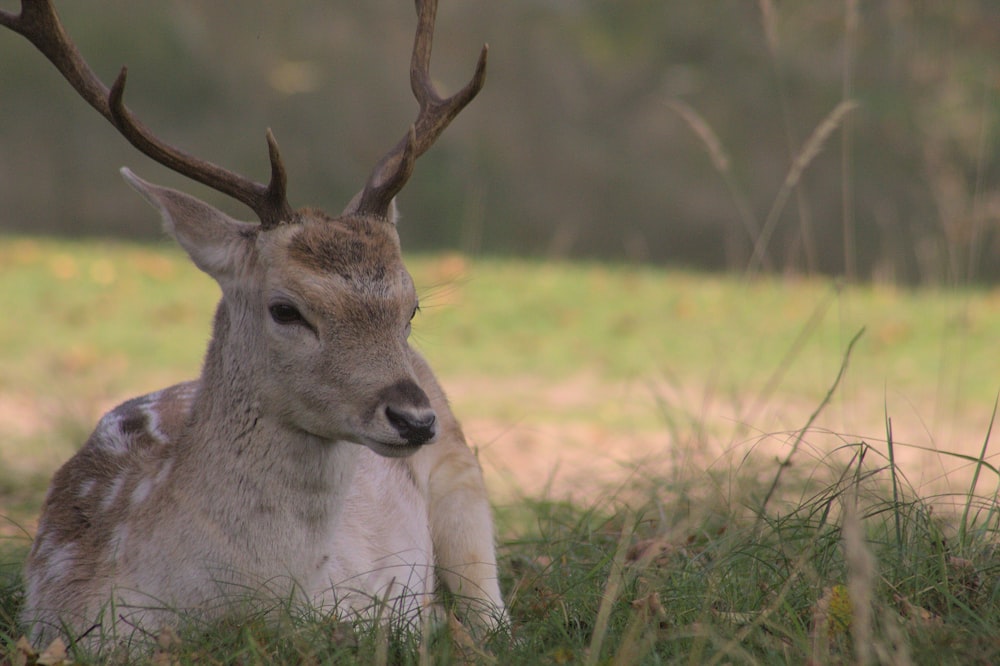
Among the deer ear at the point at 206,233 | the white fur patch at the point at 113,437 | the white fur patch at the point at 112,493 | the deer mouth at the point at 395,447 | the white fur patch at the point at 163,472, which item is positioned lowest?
the white fur patch at the point at 112,493

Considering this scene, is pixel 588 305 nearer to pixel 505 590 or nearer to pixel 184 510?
pixel 505 590

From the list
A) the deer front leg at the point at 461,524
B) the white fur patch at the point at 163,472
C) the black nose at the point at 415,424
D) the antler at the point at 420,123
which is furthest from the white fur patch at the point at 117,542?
the antler at the point at 420,123

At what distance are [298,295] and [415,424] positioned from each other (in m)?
0.51

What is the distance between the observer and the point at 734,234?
50.9ft

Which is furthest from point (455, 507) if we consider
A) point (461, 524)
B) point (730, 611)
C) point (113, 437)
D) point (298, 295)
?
point (730, 611)

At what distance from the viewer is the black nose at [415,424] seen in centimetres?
308

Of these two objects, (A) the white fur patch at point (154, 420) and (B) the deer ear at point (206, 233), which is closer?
(B) the deer ear at point (206, 233)

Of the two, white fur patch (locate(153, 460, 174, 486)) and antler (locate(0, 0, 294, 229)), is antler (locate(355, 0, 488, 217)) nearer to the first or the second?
antler (locate(0, 0, 294, 229))

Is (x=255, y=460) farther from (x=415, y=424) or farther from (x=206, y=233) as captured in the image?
(x=206, y=233)

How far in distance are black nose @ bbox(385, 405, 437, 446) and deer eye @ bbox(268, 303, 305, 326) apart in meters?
0.42

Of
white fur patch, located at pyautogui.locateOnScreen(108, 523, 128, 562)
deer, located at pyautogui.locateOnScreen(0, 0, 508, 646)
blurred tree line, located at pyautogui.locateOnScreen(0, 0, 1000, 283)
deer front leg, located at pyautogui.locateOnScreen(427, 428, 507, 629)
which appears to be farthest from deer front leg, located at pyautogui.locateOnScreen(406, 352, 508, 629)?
blurred tree line, located at pyautogui.locateOnScreen(0, 0, 1000, 283)

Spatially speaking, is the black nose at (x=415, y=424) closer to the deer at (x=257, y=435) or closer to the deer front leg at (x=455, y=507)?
the deer at (x=257, y=435)

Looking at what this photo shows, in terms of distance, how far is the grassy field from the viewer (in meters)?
3.04

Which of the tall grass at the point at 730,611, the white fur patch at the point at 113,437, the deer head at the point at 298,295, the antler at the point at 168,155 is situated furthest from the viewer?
the white fur patch at the point at 113,437
